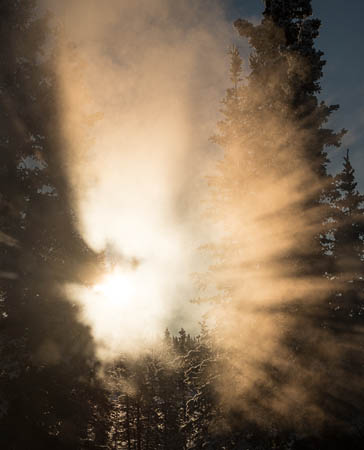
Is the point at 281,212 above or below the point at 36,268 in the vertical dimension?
above

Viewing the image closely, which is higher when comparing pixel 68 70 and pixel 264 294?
pixel 68 70

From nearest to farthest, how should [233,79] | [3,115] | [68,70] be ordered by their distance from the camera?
[3,115] < [68,70] < [233,79]

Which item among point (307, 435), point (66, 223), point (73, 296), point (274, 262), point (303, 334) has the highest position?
point (66, 223)

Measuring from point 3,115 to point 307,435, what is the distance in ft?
54.3

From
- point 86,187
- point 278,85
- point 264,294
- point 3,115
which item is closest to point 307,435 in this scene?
point 264,294

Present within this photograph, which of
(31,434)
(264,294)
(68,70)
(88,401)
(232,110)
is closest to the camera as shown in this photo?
(31,434)

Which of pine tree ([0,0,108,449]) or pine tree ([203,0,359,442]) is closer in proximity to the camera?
pine tree ([0,0,108,449])

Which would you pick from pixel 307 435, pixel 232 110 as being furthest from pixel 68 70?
pixel 307 435

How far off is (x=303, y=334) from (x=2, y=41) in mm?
17802

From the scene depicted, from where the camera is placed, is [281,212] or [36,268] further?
[281,212]

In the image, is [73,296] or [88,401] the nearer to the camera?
[88,401]

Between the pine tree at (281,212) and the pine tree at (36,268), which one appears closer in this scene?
the pine tree at (36,268)

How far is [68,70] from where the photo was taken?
1398cm

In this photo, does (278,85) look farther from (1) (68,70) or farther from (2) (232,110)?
(1) (68,70)
